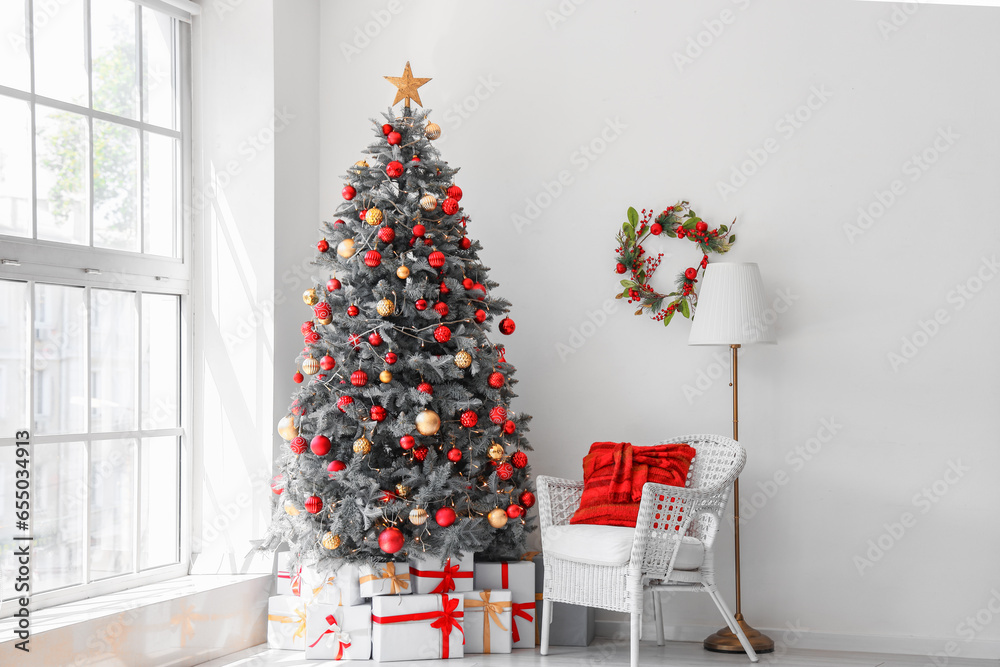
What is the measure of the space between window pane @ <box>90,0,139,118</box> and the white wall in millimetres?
910

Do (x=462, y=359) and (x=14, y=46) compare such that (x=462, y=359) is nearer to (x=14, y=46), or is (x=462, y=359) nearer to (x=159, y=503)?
(x=159, y=503)

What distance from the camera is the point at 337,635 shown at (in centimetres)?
323

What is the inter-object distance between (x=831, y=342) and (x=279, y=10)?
284cm

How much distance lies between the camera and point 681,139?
150 inches

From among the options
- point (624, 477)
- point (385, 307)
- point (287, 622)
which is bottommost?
point (287, 622)

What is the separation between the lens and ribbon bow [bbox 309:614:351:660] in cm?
322

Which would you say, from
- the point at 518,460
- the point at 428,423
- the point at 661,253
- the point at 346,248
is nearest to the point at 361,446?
the point at 428,423

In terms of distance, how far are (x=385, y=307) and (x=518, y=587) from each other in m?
1.24

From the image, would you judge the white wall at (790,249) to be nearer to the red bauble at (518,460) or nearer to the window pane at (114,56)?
the red bauble at (518,460)

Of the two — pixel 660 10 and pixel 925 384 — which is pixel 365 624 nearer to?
pixel 925 384

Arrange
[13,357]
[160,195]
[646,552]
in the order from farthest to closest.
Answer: [160,195] < [646,552] < [13,357]

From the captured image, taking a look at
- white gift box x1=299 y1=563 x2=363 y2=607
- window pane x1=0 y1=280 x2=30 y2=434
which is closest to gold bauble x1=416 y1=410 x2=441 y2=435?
white gift box x1=299 y1=563 x2=363 y2=607

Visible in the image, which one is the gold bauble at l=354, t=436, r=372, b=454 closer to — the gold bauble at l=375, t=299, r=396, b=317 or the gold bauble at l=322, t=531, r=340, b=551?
the gold bauble at l=322, t=531, r=340, b=551

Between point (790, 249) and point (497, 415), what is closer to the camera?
point (497, 415)
